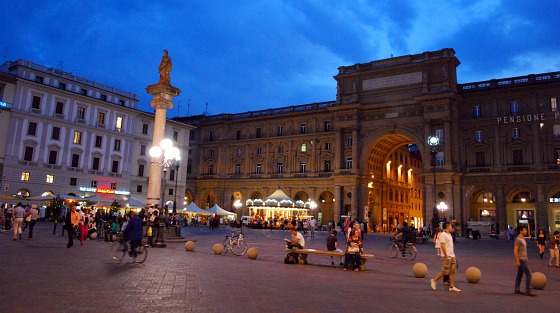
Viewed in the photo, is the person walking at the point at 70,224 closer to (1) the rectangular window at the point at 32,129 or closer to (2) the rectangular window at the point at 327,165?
(1) the rectangular window at the point at 32,129

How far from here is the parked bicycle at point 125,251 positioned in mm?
13203

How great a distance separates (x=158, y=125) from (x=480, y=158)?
3772 centimetres

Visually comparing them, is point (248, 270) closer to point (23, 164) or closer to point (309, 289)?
point (309, 289)

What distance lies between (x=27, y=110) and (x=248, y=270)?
137 ft

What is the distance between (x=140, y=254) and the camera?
43.8 feet

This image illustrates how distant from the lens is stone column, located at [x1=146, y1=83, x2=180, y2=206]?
2264 centimetres

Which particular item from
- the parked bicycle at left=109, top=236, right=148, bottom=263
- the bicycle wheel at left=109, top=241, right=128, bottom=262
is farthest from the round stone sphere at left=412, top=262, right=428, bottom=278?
the bicycle wheel at left=109, top=241, right=128, bottom=262

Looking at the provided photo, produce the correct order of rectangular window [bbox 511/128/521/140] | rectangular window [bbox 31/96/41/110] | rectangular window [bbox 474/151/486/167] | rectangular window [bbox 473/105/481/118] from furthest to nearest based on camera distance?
rectangular window [bbox 473/105/481/118] → rectangular window [bbox 474/151/486/167] → rectangular window [bbox 511/128/521/140] → rectangular window [bbox 31/96/41/110]

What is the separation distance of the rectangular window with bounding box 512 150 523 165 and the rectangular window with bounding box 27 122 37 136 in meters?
51.5

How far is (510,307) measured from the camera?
8500 millimetres

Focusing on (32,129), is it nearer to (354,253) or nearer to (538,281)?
(354,253)

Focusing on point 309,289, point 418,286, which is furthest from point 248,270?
point 418,286

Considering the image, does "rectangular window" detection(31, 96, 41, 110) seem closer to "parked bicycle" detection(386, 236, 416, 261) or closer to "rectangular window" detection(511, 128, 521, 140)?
"parked bicycle" detection(386, 236, 416, 261)

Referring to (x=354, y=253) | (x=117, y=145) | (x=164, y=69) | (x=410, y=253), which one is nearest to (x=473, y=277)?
(x=354, y=253)
